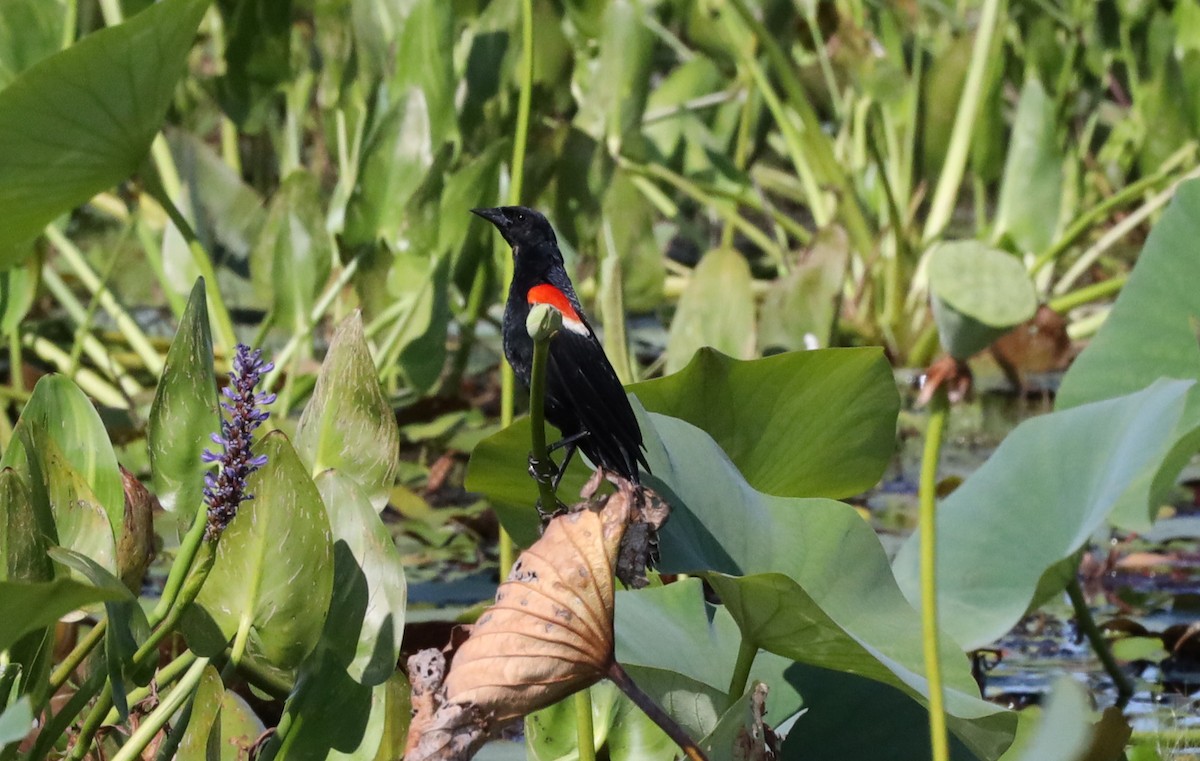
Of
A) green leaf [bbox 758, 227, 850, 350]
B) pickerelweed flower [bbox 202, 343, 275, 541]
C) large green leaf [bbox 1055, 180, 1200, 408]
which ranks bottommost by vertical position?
green leaf [bbox 758, 227, 850, 350]

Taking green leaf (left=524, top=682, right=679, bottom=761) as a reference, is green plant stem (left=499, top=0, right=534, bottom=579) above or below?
above

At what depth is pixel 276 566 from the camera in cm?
98

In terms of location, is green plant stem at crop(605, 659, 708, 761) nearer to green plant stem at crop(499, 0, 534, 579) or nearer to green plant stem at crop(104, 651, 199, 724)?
green plant stem at crop(104, 651, 199, 724)

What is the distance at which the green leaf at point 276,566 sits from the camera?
0.96 meters

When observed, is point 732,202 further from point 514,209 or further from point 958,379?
point 958,379

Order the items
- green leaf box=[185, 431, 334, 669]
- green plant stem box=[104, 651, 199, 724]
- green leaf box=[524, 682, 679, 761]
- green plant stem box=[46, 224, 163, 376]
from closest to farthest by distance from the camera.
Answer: green leaf box=[185, 431, 334, 669] → green plant stem box=[104, 651, 199, 724] → green leaf box=[524, 682, 679, 761] → green plant stem box=[46, 224, 163, 376]

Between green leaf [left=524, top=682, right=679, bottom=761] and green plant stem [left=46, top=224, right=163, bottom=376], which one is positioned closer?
green leaf [left=524, top=682, right=679, bottom=761]

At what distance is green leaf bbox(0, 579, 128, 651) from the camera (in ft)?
2.48

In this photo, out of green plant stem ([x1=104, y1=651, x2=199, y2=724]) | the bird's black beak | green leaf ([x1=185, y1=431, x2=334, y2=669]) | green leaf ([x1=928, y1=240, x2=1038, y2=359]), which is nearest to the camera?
green leaf ([x1=928, y1=240, x2=1038, y2=359])

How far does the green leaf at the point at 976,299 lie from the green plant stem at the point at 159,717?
535 millimetres

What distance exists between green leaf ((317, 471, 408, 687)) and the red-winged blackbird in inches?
7.3

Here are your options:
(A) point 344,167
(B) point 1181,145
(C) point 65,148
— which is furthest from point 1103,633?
(B) point 1181,145

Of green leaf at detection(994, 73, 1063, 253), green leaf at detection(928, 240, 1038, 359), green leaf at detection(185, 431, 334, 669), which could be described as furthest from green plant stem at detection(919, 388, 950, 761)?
green leaf at detection(994, 73, 1063, 253)

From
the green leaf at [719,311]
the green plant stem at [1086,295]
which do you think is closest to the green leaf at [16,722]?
the green leaf at [719,311]
